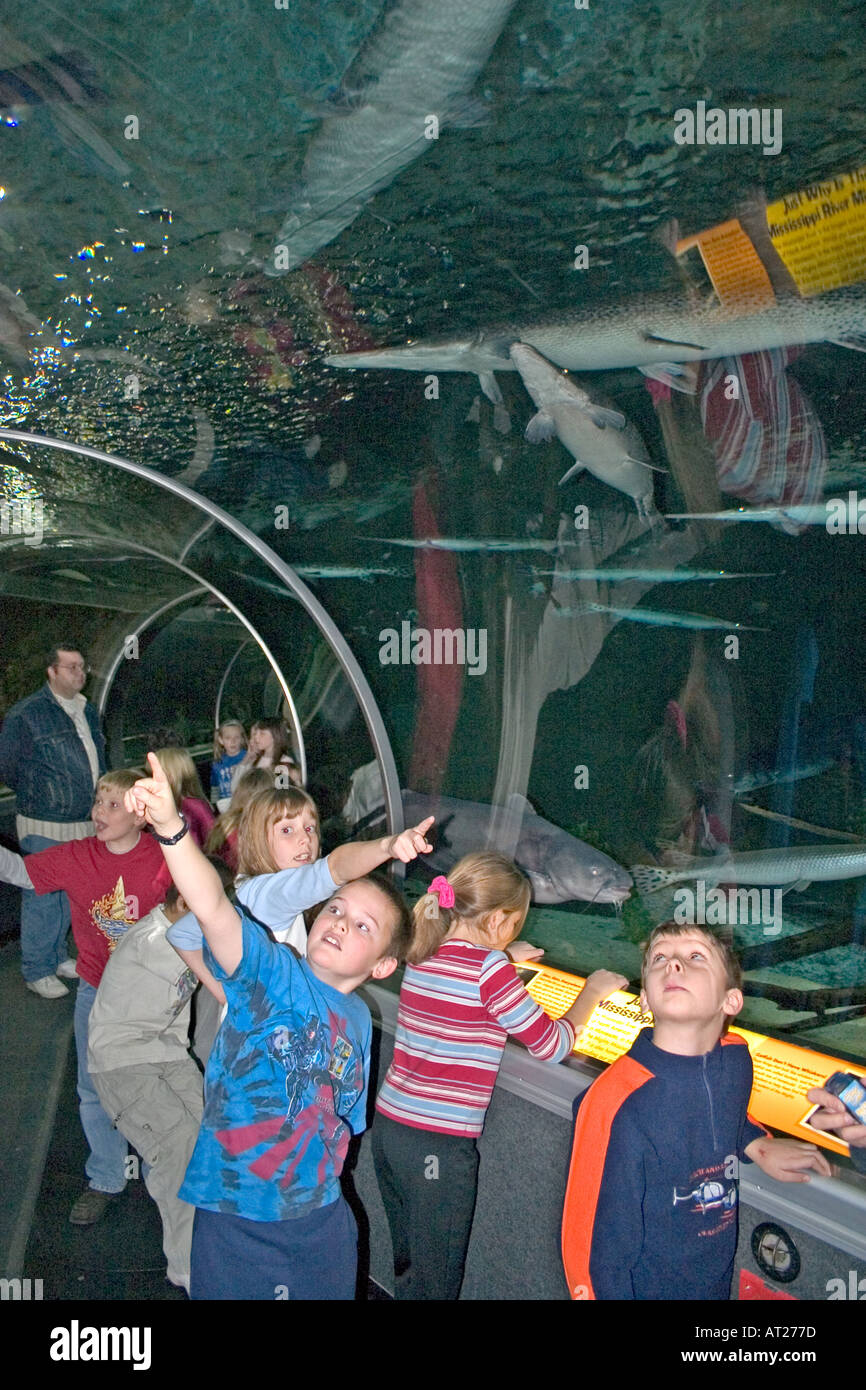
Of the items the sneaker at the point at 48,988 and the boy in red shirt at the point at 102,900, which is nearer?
the boy in red shirt at the point at 102,900

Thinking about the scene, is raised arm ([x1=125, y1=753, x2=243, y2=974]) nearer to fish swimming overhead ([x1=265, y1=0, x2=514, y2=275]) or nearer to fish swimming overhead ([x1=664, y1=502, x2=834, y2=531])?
fish swimming overhead ([x1=265, y1=0, x2=514, y2=275])

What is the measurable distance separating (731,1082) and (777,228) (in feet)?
9.38

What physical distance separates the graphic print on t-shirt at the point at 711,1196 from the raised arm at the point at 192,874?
98 cm

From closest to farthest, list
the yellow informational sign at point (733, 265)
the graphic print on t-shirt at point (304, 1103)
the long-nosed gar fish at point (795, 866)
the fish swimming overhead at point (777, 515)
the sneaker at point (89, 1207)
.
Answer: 1. the graphic print on t-shirt at point (304, 1103)
2. the sneaker at point (89, 1207)
3. the yellow informational sign at point (733, 265)
4. the fish swimming overhead at point (777, 515)
5. the long-nosed gar fish at point (795, 866)

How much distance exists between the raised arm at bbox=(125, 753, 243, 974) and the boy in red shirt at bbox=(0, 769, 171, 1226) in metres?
1.69

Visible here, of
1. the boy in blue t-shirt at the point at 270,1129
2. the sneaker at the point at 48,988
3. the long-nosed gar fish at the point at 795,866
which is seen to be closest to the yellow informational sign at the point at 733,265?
the boy in blue t-shirt at the point at 270,1129

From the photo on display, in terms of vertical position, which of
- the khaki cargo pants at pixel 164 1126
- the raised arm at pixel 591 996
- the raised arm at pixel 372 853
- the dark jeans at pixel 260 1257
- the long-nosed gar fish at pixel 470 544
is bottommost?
the khaki cargo pants at pixel 164 1126

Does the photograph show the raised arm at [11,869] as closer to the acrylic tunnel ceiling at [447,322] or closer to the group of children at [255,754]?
the group of children at [255,754]

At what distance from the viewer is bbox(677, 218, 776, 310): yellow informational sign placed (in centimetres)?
347

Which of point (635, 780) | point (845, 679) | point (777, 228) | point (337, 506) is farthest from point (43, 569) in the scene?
point (777, 228)

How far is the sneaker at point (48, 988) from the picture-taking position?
5.37m

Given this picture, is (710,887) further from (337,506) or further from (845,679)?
(337,506)

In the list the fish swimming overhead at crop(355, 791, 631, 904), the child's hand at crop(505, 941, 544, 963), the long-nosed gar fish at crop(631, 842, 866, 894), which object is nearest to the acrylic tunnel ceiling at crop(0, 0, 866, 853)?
the fish swimming overhead at crop(355, 791, 631, 904)

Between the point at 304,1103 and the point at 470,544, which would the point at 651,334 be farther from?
the point at 304,1103
